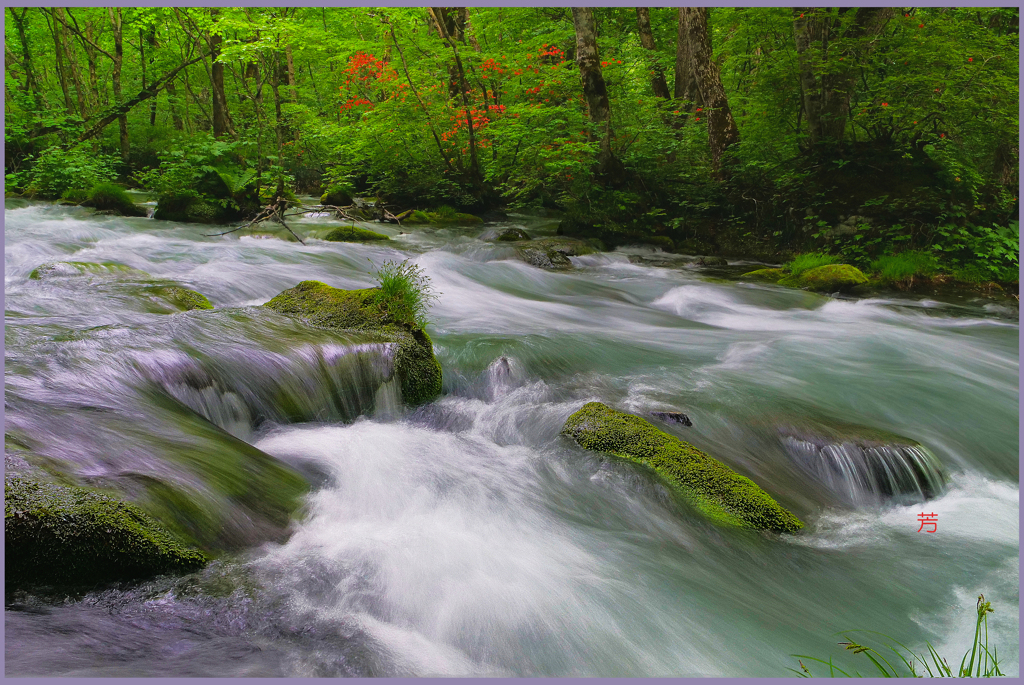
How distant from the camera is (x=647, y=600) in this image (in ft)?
9.30

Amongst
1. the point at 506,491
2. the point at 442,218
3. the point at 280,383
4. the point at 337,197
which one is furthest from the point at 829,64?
the point at 337,197

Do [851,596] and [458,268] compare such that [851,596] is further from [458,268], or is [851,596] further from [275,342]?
[458,268]

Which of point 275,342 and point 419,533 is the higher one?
point 275,342

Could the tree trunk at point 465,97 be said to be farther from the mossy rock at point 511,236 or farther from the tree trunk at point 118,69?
the tree trunk at point 118,69

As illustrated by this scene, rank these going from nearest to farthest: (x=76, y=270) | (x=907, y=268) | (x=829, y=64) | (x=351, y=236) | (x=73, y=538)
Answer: (x=73, y=538) → (x=76, y=270) → (x=907, y=268) → (x=829, y=64) → (x=351, y=236)

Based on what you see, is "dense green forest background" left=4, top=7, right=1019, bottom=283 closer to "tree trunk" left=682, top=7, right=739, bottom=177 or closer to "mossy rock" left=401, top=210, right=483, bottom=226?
"tree trunk" left=682, top=7, right=739, bottom=177

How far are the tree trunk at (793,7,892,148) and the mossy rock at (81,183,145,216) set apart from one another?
12.1 meters

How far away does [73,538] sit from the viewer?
2.20 m

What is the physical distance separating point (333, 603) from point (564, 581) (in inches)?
41.1

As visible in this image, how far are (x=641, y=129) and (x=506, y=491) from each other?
34.6 ft

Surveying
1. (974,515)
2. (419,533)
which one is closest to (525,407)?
(419,533)

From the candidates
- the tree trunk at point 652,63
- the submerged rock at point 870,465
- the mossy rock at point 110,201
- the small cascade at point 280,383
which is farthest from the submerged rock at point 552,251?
the mossy rock at point 110,201

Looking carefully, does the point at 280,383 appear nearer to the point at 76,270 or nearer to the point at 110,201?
the point at 76,270

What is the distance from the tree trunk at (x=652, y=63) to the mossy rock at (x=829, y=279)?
637 cm
